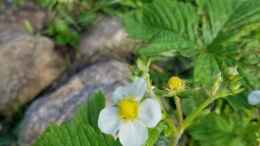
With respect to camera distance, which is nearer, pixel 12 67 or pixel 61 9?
pixel 12 67

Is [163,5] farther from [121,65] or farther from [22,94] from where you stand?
[22,94]

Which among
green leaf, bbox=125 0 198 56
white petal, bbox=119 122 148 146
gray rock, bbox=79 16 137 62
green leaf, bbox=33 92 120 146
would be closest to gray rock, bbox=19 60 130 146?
gray rock, bbox=79 16 137 62

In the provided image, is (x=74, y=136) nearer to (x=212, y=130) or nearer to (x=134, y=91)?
(x=134, y=91)

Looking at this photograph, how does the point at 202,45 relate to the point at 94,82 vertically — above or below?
above

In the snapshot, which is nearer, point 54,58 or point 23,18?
point 54,58

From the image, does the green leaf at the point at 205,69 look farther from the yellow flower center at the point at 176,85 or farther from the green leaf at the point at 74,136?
the green leaf at the point at 74,136

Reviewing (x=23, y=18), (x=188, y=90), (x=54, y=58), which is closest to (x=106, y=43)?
(x=54, y=58)

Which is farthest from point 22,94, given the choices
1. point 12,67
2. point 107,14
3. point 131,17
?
point 131,17
